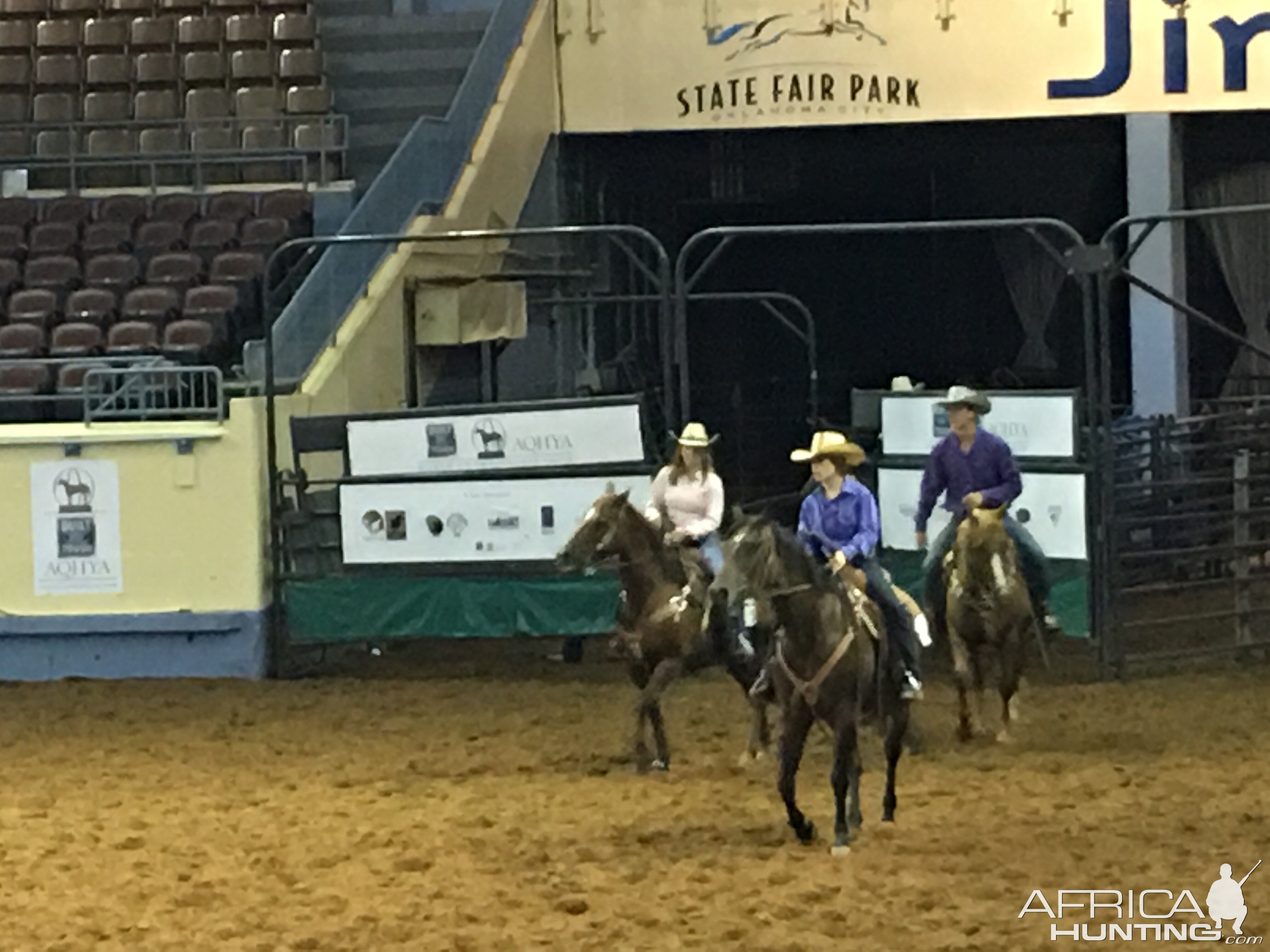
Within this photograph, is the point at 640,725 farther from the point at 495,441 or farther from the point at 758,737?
the point at 495,441

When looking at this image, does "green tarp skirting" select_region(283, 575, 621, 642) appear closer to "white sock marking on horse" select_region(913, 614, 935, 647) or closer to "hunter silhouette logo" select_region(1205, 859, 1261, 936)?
"white sock marking on horse" select_region(913, 614, 935, 647)

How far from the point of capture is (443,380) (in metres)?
19.2

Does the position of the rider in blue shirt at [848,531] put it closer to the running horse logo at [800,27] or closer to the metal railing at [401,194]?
the metal railing at [401,194]

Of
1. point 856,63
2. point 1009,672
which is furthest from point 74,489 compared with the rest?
point 856,63

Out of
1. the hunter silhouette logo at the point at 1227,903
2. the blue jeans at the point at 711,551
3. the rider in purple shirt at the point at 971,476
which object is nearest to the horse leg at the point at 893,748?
the hunter silhouette logo at the point at 1227,903

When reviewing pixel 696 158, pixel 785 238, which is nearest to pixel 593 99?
pixel 696 158

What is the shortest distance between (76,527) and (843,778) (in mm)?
7563

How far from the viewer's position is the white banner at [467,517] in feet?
45.6

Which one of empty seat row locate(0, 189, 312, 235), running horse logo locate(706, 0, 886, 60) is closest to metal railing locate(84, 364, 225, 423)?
empty seat row locate(0, 189, 312, 235)

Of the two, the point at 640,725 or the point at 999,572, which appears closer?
the point at 640,725

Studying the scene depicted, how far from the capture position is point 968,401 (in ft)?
37.3

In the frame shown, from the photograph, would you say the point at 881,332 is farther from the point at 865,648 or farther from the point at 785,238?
the point at 865,648

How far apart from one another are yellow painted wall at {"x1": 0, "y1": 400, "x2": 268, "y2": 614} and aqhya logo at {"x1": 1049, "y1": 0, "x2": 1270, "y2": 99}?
32.5ft

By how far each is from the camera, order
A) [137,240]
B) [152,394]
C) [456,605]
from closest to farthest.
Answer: [456,605]
[152,394]
[137,240]
